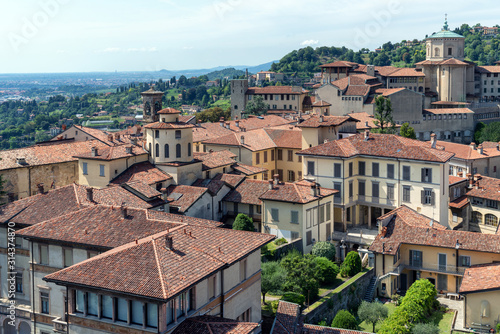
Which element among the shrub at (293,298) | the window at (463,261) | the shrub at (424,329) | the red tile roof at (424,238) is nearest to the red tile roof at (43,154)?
the shrub at (293,298)

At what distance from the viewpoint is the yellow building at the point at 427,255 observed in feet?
126

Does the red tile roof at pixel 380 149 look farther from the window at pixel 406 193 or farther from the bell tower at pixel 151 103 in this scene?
the bell tower at pixel 151 103

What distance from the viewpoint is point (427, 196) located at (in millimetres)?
45094

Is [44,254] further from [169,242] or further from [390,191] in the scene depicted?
[390,191]

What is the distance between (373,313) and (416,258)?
763 cm

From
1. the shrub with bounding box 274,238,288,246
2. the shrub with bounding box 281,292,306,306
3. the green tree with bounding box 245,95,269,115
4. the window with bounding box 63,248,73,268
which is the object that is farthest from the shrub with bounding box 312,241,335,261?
the green tree with bounding box 245,95,269,115

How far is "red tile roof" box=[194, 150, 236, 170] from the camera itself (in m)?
49.9

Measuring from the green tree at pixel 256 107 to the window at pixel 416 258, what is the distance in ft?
199

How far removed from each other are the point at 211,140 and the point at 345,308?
27.6m

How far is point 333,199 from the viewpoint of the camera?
4594 cm

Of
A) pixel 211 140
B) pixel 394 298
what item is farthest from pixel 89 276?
pixel 211 140

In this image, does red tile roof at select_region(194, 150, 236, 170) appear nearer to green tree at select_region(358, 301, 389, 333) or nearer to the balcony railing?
the balcony railing

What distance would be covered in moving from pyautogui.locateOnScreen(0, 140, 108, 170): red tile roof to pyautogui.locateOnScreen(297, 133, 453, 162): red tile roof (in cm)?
1806

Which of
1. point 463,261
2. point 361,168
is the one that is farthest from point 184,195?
point 463,261
